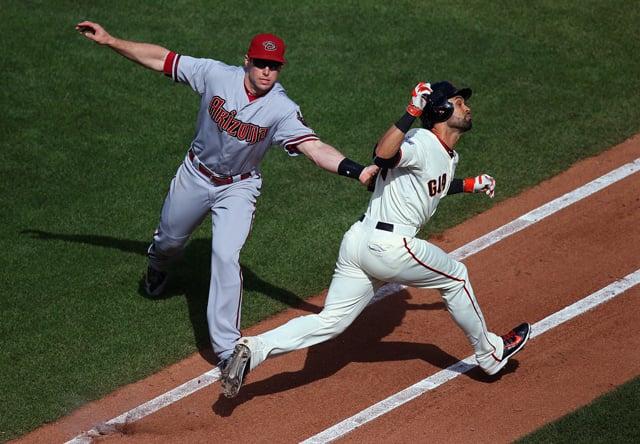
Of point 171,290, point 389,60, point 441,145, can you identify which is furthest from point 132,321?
point 389,60

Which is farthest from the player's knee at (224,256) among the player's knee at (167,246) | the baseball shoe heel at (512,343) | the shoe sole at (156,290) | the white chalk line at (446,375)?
the baseball shoe heel at (512,343)

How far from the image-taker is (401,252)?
6809 millimetres

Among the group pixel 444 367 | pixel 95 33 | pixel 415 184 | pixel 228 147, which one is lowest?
pixel 444 367

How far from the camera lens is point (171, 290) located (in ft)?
28.7

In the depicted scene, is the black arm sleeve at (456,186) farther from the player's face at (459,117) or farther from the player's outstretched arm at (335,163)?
the player's outstretched arm at (335,163)

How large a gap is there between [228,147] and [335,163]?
951 mm

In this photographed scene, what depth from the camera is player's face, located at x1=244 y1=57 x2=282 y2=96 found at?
734cm

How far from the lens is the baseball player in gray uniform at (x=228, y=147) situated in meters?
7.36

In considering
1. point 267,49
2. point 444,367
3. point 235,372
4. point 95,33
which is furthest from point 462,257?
point 95,33

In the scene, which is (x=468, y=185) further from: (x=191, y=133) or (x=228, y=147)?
(x=191, y=133)

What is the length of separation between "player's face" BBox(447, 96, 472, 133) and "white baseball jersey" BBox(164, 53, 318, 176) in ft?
3.60

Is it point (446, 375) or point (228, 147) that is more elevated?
point (228, 147)

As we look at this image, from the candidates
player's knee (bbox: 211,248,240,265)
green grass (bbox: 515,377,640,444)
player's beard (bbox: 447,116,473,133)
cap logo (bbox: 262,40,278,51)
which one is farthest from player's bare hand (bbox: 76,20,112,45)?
green grass (bbox: 515,377,640,444)

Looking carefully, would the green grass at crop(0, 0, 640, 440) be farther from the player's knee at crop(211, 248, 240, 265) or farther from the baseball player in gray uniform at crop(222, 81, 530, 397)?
the baseball player in gray uniform at crop(222, 81, 530, 397)
